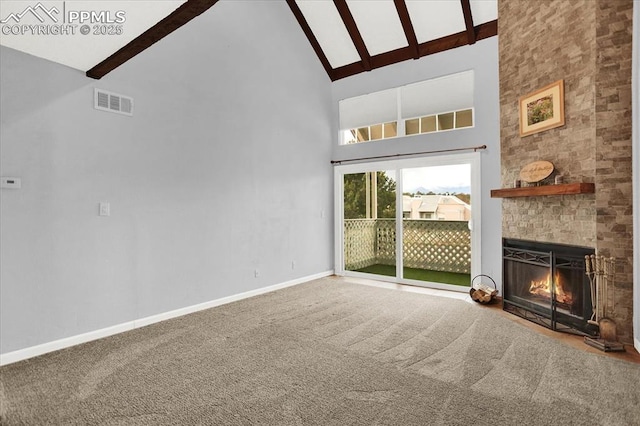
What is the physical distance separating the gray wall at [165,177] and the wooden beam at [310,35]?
124mm

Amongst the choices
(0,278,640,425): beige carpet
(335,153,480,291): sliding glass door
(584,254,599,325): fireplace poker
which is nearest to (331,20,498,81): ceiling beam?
(335,153,480,291): sliding glass door

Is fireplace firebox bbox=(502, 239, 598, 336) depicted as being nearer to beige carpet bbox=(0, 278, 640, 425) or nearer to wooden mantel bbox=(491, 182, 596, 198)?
beige carpet bbox=(0, 278, 640, 425)

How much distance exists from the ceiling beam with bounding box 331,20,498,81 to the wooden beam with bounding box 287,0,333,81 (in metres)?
0.16

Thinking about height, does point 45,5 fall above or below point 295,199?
above

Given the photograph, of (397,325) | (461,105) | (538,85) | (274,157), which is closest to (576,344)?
(397,325)

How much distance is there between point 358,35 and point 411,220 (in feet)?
10.6

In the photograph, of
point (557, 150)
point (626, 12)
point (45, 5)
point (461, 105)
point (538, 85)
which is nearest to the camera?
point (45, 5)

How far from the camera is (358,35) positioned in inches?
221

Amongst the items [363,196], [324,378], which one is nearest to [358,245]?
[363,196]

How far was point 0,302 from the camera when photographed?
2756 mm

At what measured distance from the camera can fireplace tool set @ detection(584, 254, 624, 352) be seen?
295 centimetres

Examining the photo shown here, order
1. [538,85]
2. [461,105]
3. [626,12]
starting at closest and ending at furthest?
1. [626,12]
2. [538,85]
3. [461,105]

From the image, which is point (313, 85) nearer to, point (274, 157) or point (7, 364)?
point (274, 157)

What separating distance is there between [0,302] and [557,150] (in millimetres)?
5329
